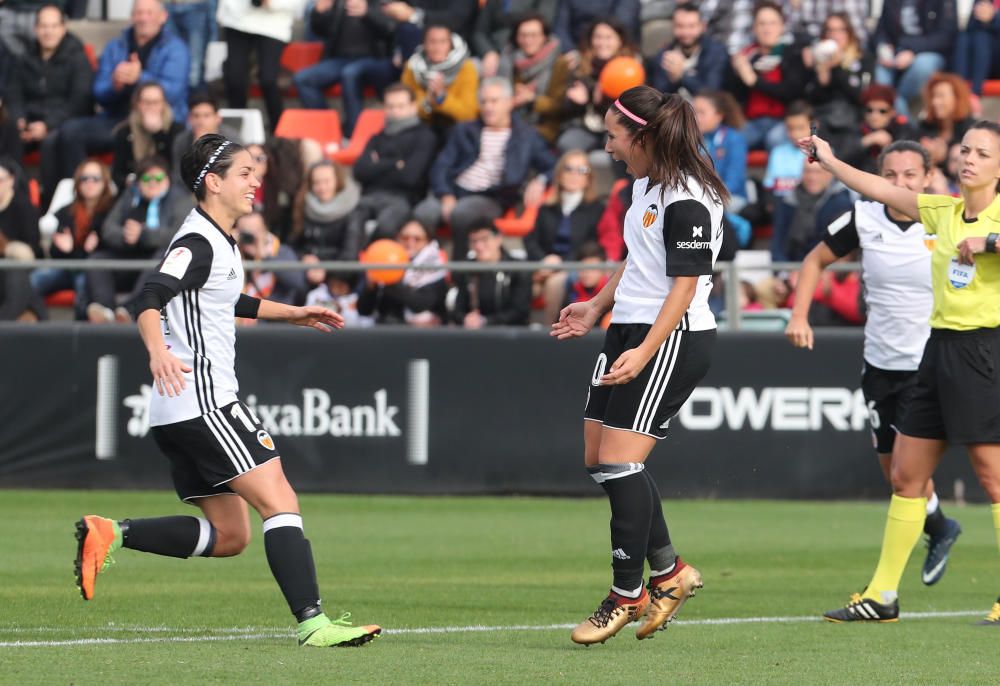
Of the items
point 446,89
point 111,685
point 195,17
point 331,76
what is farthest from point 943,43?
point 111,685

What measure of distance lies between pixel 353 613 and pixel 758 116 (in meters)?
10.5

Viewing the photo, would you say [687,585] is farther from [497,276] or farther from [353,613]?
[497,276]

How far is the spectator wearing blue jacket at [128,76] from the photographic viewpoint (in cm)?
1794

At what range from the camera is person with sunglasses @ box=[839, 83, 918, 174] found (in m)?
16.1

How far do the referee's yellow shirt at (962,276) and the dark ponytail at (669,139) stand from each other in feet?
4.72

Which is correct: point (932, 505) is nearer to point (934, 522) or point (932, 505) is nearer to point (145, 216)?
point (934, 522)

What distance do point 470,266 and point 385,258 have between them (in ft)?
3.87

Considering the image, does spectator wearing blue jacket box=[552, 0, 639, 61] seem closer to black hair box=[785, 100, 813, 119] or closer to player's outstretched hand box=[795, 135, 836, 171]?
black hair box=[785, 100, 813, 119]

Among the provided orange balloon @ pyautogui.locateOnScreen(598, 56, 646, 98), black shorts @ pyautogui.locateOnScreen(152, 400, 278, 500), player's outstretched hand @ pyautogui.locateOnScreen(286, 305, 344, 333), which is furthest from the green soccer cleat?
orange balloon @ pyautogui.locateOnScreen(598, 56, 646, 98)

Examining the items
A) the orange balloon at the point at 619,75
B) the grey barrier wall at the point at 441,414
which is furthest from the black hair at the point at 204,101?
A: the orange balloon at the point at 619,75

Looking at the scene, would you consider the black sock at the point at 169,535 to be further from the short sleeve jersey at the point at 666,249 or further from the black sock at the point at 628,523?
the short sleeve jersey at the point at 666,249

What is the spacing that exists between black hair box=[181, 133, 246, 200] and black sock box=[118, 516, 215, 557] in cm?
135

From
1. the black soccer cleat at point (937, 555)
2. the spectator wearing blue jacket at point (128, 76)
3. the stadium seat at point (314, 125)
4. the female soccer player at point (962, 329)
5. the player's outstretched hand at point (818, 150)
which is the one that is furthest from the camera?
the stadium seat at point (314, 125)

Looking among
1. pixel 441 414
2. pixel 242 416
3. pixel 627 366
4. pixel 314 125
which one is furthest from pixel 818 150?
pixel 314 125
